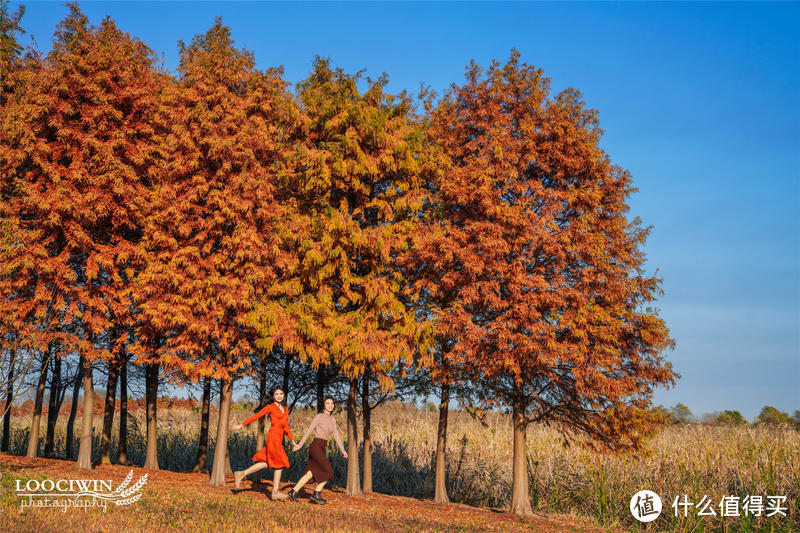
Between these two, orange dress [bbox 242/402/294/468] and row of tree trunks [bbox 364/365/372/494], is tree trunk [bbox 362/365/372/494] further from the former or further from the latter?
orange dress [bbox 242/402/294/468]

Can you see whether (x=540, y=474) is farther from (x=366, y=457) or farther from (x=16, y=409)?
(x=16, y=409)

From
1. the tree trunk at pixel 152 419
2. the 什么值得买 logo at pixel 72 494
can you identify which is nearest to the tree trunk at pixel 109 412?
the tree trunk at pixel 152 419

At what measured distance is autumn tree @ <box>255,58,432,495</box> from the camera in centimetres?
1420

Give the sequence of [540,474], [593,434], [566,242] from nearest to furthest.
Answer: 1. [566,242]
2. [593,434]
3. [540,474]

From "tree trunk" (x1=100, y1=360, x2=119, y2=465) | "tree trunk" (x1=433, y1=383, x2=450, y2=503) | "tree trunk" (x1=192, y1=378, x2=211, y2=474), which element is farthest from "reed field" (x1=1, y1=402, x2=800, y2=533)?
"tree trunk" (x1=100, y1=360, x2=119, y2=465)

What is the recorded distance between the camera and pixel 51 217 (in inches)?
573

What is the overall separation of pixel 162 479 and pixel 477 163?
11.1m

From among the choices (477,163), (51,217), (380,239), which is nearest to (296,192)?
(380,239)

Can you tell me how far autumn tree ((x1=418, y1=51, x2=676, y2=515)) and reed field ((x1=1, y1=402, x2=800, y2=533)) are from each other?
1.83 m

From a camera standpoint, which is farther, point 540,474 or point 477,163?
point 540,474

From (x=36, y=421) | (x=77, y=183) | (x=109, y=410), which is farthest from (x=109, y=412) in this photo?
(x=77, y=183)

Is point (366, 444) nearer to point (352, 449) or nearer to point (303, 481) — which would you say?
point (352, 449)

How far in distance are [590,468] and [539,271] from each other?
6.57 meters

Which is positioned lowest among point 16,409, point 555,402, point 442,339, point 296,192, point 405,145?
point 16,409
